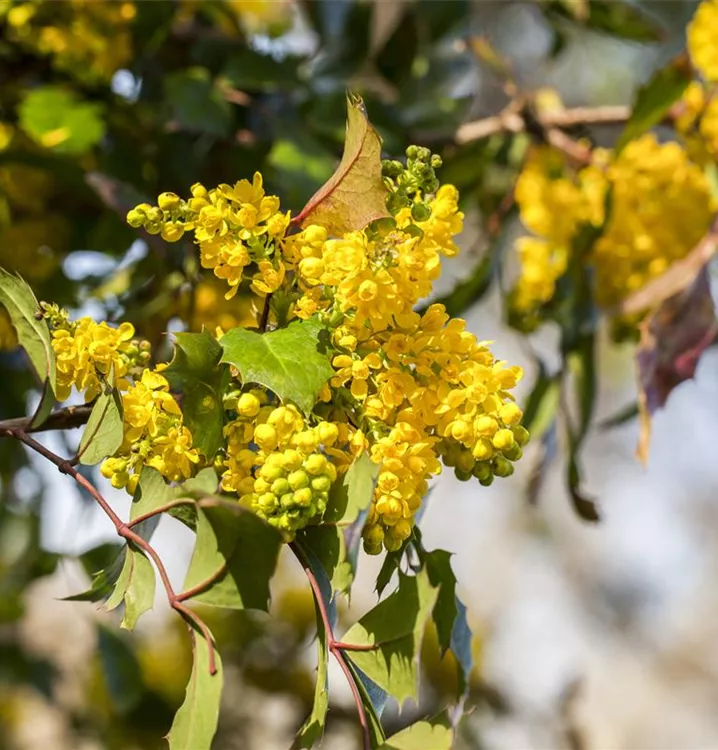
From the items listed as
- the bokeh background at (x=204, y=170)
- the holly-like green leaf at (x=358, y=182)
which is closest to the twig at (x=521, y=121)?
the bokeh background at (x=204, y=170)

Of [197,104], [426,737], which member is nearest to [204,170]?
[197,104]

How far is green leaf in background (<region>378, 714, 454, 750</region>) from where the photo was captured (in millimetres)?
464

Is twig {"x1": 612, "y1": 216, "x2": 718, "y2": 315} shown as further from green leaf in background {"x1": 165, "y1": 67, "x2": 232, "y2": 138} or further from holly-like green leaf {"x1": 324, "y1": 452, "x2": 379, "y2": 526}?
holly-like green leaf {"x1": 324, "y1": 452, "x2": 379, "y2": 526}

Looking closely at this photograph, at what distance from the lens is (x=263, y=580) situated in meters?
0.44

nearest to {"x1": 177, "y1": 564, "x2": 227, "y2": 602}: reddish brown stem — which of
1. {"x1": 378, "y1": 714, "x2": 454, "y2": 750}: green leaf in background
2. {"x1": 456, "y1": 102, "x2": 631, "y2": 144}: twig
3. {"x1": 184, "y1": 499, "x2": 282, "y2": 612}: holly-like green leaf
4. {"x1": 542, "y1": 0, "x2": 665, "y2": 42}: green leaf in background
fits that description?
{"x1": 184, "y1": 499, "x2": 282, "y2": 612}: holly-like green leaf

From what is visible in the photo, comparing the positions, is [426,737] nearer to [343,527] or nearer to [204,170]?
[343,527]

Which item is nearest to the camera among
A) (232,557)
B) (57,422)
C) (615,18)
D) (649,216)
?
(232,557)

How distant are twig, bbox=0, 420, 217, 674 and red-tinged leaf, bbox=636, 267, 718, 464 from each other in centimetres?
50

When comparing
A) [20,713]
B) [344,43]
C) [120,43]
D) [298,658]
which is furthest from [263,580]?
[20,713]

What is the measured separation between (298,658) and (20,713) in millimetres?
853

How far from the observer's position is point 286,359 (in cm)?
47

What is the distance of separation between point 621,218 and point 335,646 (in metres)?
0.67

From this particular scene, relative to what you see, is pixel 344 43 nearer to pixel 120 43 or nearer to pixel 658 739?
pixel 120 43

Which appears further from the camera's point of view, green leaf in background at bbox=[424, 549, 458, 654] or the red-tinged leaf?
the red-tinged leaf
